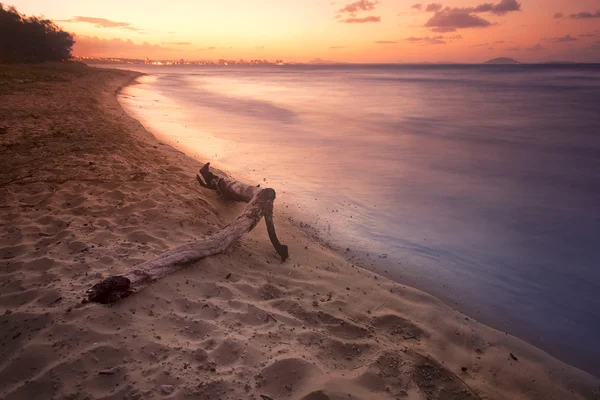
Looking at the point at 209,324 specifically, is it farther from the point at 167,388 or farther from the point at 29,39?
the point at 29,39

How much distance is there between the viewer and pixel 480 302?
4.69 meters

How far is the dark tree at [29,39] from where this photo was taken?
39.7m

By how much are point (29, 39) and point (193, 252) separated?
53160mm

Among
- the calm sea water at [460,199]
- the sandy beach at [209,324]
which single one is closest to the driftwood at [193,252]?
the sandy beach at [209,324]

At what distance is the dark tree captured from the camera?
3969 cm

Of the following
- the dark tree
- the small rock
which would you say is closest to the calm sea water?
the small rock

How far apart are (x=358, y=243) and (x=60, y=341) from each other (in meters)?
4.36

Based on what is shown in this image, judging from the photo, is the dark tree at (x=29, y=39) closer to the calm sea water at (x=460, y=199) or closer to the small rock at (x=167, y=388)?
the calm sea water at (x=460, y=199)

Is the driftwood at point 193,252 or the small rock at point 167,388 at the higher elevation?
the driftwood at point 193,252

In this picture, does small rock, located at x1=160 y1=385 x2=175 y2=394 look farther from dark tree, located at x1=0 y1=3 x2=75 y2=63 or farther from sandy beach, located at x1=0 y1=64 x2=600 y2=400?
dark tree, located at x1=0 y1=3 x2=75 y2=63

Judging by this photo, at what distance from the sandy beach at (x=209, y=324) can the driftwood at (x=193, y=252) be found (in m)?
0.10

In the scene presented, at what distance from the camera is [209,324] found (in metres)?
3.14

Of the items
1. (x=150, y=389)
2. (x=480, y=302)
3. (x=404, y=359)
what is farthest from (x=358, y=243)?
(x=150, y=389)

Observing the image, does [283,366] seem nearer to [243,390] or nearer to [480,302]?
[243,390]
